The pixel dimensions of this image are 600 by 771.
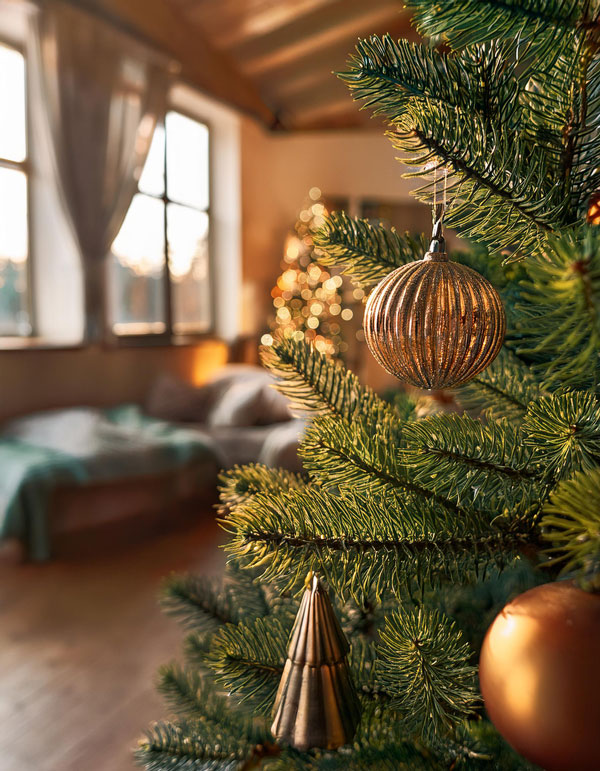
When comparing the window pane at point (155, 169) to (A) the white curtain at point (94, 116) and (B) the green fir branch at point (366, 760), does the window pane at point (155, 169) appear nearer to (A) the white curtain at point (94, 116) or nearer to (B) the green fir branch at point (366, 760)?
(A) the white curtain at point (94, 116)

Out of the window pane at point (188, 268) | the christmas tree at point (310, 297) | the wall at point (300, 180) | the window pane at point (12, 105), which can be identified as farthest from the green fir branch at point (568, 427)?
the wall at point (300, 180)

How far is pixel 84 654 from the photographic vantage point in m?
2.06

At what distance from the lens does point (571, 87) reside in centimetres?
41

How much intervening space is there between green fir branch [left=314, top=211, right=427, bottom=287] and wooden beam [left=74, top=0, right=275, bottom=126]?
4142mm

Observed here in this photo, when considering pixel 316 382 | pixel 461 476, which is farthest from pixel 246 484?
pixel 461 476

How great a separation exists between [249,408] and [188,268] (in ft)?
6.01

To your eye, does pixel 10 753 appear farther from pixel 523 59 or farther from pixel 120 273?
pixel 120 273

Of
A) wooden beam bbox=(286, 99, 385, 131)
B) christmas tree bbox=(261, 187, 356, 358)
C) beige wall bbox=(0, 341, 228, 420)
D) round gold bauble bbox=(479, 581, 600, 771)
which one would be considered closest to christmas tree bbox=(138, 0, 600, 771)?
round gold bauble bbox=(479, 581, 600, 771)

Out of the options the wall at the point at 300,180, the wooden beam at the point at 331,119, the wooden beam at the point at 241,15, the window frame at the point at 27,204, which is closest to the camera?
the window frame at the point at 27,204

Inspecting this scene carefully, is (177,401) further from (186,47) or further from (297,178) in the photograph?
(297,178)

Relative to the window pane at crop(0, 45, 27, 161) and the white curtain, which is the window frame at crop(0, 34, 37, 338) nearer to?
the window pane at crop(0, 45, 27, 161)

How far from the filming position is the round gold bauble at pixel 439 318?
437 mm

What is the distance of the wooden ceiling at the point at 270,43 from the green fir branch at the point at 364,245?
4201 millimetres

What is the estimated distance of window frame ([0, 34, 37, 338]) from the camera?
13.0 ft
